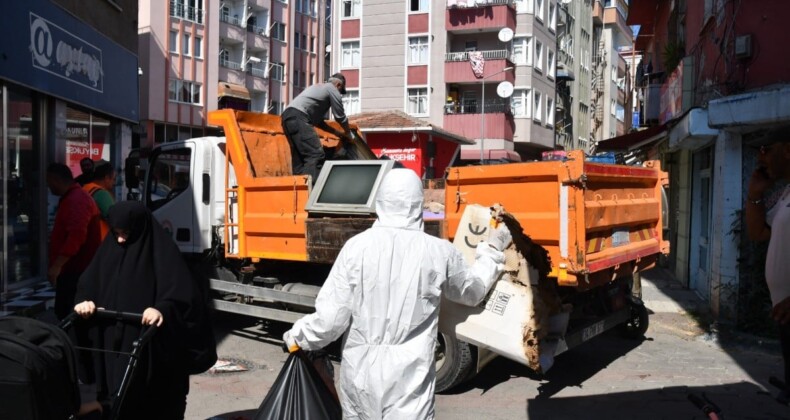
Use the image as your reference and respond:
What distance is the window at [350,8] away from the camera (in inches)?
1511

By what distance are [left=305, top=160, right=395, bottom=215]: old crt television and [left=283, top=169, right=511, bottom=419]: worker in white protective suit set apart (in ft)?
9.61

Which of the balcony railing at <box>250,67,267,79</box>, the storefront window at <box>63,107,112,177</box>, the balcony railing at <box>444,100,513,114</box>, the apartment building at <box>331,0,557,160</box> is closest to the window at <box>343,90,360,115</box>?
the apartment building at <box>331,0,557,160</box>

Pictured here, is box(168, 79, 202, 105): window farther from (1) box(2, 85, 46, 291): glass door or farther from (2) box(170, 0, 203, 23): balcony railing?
(1) box(2, 85, 46, 291): glass door

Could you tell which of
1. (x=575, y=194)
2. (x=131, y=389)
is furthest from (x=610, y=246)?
(x=131, y=389)

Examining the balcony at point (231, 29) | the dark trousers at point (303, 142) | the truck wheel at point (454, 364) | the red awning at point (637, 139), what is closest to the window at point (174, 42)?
the balcony at point (231, 29)

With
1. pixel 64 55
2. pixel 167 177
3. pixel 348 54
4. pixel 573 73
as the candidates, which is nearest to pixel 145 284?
pixel 167 177

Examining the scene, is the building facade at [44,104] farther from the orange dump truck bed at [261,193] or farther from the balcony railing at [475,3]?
the balcony railing at [475,3]

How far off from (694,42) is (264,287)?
833 cm

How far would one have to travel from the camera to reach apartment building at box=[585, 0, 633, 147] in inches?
2264

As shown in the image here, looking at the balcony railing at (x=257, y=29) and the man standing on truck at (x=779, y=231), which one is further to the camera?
the balcony railing at (x=257, y=29)

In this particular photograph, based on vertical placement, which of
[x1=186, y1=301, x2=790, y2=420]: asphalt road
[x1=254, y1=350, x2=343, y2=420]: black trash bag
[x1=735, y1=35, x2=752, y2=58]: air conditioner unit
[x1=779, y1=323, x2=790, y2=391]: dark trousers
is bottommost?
[x1=186, y1=301, x2=790, y2=420]: asphalt road

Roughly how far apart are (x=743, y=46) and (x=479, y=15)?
1124 inches

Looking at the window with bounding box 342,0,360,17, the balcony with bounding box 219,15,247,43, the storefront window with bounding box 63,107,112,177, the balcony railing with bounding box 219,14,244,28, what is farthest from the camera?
the balcony railing with bounding box 219,14,244,28

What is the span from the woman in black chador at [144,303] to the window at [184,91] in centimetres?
3600
